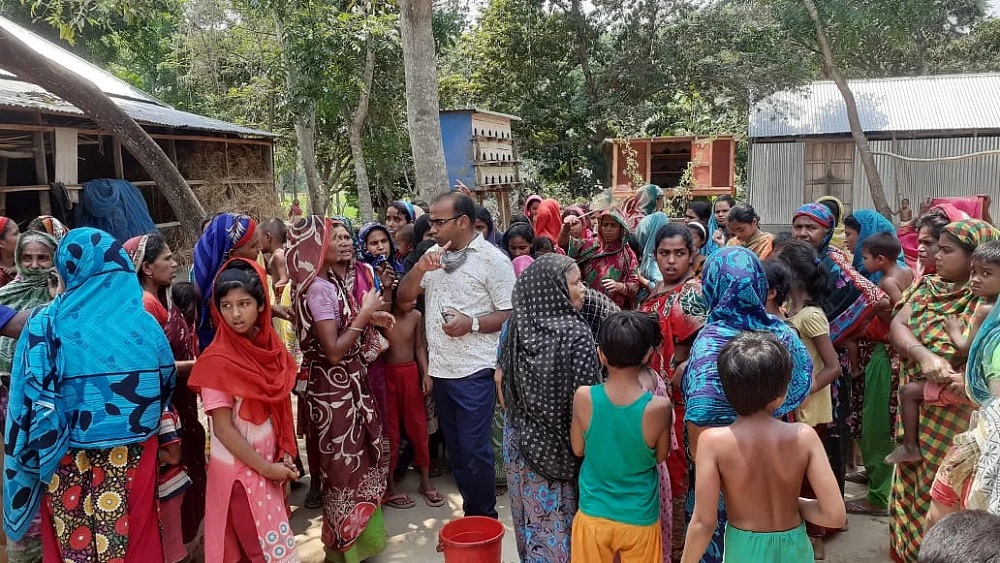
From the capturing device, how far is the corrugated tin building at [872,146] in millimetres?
15984

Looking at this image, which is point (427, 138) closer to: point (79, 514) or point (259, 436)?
point (259, 436)

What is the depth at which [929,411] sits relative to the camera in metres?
2.84

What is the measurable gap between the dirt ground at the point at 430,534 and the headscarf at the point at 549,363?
1.19 m

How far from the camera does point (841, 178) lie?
644 inches

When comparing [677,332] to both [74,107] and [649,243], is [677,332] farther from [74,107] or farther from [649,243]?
[74,107]

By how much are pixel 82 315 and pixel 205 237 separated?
0.56 metres

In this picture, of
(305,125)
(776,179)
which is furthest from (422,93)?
(776,179)

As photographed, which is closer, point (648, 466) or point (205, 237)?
point (648, 466)

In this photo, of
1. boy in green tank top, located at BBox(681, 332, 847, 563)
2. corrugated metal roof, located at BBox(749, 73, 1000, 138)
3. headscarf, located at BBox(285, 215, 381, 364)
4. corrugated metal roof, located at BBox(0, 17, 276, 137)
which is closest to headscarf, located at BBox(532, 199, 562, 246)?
headscarf, located at BBox(285, 215, 381, 364)

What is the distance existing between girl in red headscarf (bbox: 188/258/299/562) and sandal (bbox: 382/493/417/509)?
132cm

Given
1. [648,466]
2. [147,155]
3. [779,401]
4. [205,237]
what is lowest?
[648,466]

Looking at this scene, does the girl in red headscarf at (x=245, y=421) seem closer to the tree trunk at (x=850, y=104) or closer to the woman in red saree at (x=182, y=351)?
the woman in red saree at (x=182, y=351)

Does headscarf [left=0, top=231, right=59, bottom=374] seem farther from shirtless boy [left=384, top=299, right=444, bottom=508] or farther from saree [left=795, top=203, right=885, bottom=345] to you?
saree [left=795, top=203, right=885, bottom=345]

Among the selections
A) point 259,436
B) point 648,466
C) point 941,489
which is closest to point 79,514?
point 259,436
